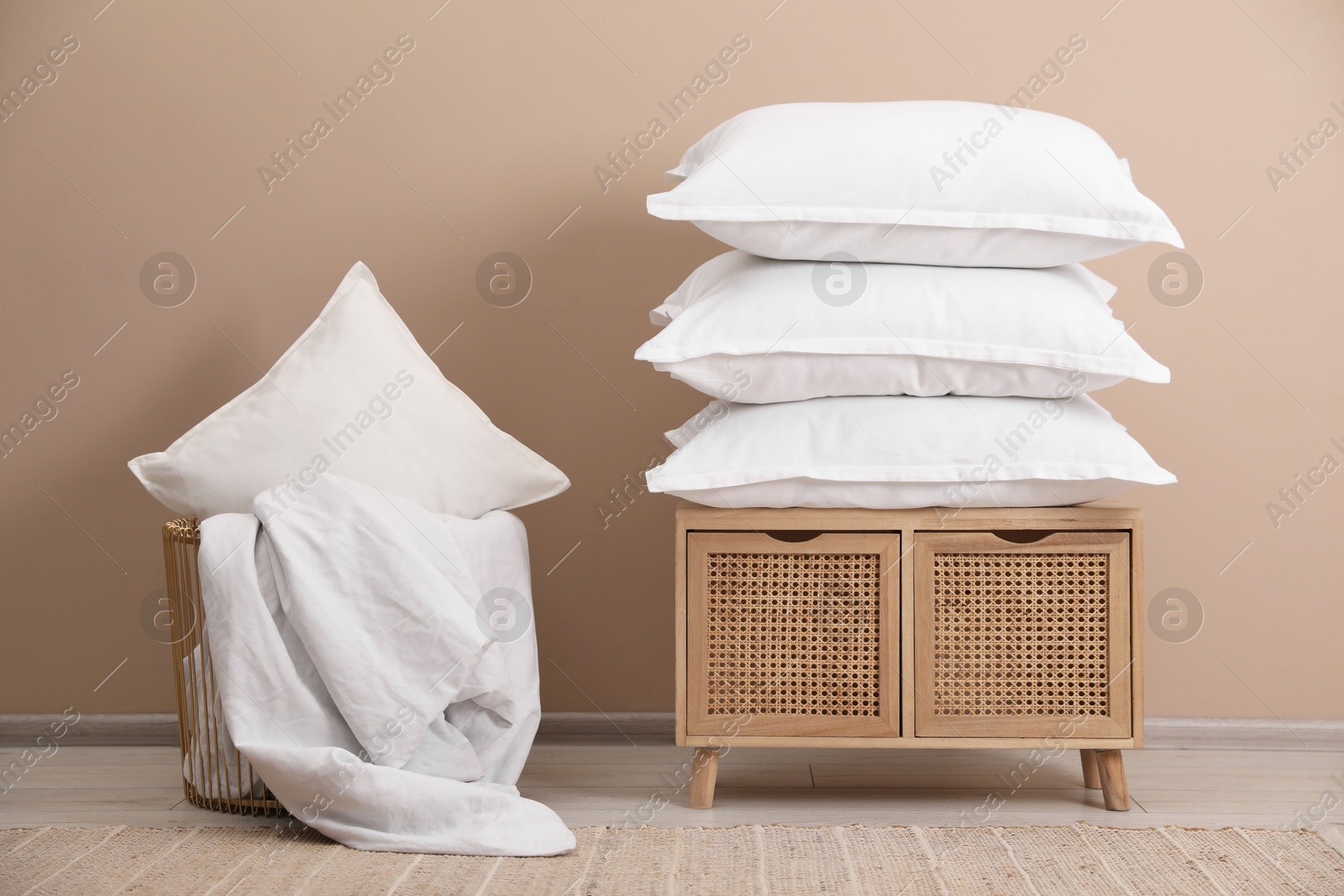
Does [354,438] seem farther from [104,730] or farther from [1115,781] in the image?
[1115,781]

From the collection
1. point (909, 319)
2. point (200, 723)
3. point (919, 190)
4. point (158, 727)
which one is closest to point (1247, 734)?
point (909, 319)

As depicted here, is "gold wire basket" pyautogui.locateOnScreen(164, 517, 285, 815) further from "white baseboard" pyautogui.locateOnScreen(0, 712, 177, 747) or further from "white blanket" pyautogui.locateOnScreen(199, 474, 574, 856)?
"white baseboard" pyautogui.locateOnScreen(0, 712, 177, 747)

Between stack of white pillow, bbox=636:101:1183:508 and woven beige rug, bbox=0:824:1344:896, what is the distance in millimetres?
463

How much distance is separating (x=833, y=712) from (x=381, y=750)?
640mm

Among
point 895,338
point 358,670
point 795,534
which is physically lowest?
point 358,670

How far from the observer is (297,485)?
1486 mm

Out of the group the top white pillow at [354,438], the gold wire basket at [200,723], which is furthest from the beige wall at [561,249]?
the gold wire basket at [200,723]

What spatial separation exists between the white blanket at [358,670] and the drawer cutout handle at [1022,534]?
29.9 inches

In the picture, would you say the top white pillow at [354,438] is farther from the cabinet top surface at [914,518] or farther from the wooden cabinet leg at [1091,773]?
the wooden cabinet leg at [1091,773]

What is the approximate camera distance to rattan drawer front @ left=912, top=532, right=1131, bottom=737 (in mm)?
1475

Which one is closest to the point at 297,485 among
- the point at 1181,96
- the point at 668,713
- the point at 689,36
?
the point at 668,713

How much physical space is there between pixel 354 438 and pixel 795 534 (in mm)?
690

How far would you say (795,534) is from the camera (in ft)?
5.02

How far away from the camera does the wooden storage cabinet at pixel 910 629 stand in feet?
4.84
